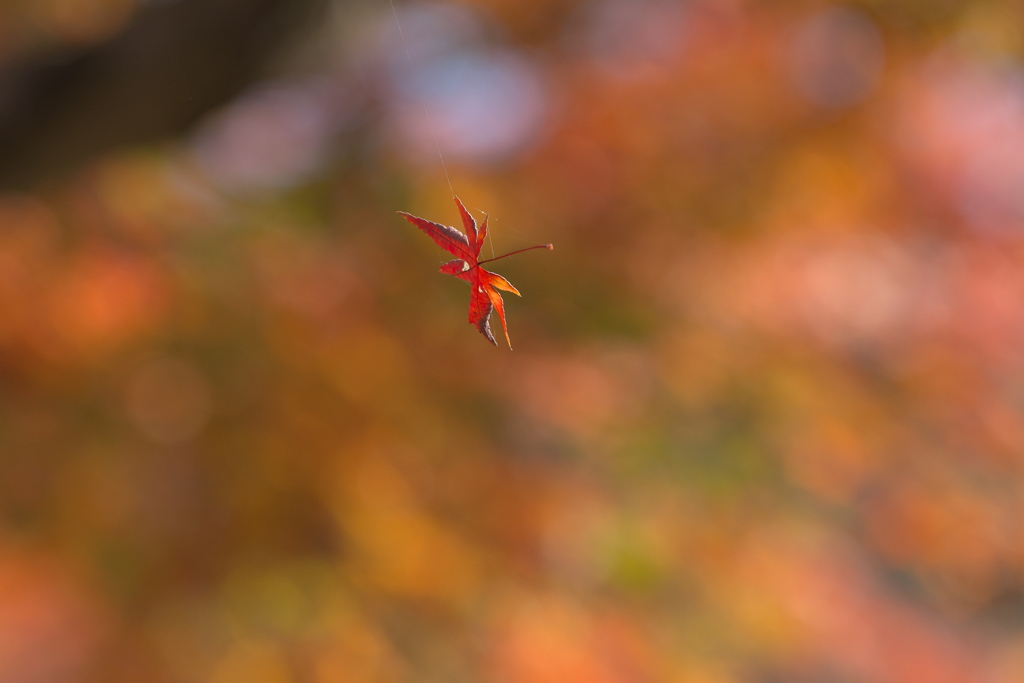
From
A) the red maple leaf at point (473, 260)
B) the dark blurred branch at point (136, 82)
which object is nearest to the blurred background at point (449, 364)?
the dark blurred branch at point (136, 82)

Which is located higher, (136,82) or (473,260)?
(473,260)

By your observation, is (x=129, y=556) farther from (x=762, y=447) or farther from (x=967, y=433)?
(x=967, y=433)

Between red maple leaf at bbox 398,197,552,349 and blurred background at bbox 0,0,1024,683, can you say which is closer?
red maple leaf at bbox 398,197,552,349

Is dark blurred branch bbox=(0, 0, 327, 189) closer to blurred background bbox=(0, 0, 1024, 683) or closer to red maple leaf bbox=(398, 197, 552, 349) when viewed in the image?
blurred background bbox=(0, 0, 1024, 683)

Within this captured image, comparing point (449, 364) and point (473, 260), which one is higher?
point (473, 260)

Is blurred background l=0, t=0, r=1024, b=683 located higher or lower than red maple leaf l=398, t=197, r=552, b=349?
lower

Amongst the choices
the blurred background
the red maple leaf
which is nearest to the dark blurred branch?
the blurred background

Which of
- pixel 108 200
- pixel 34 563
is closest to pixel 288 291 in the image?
pixel 108 200

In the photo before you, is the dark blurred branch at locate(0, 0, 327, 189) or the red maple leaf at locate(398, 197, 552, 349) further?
the dark blurred branch at locate(0, 0, 327, 189)

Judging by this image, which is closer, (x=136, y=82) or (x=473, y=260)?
(x=473, y=260)

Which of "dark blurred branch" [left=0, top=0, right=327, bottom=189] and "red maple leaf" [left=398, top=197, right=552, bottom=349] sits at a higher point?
"red maple leaf" [left=398, top=197, right=552, bottom=349]
